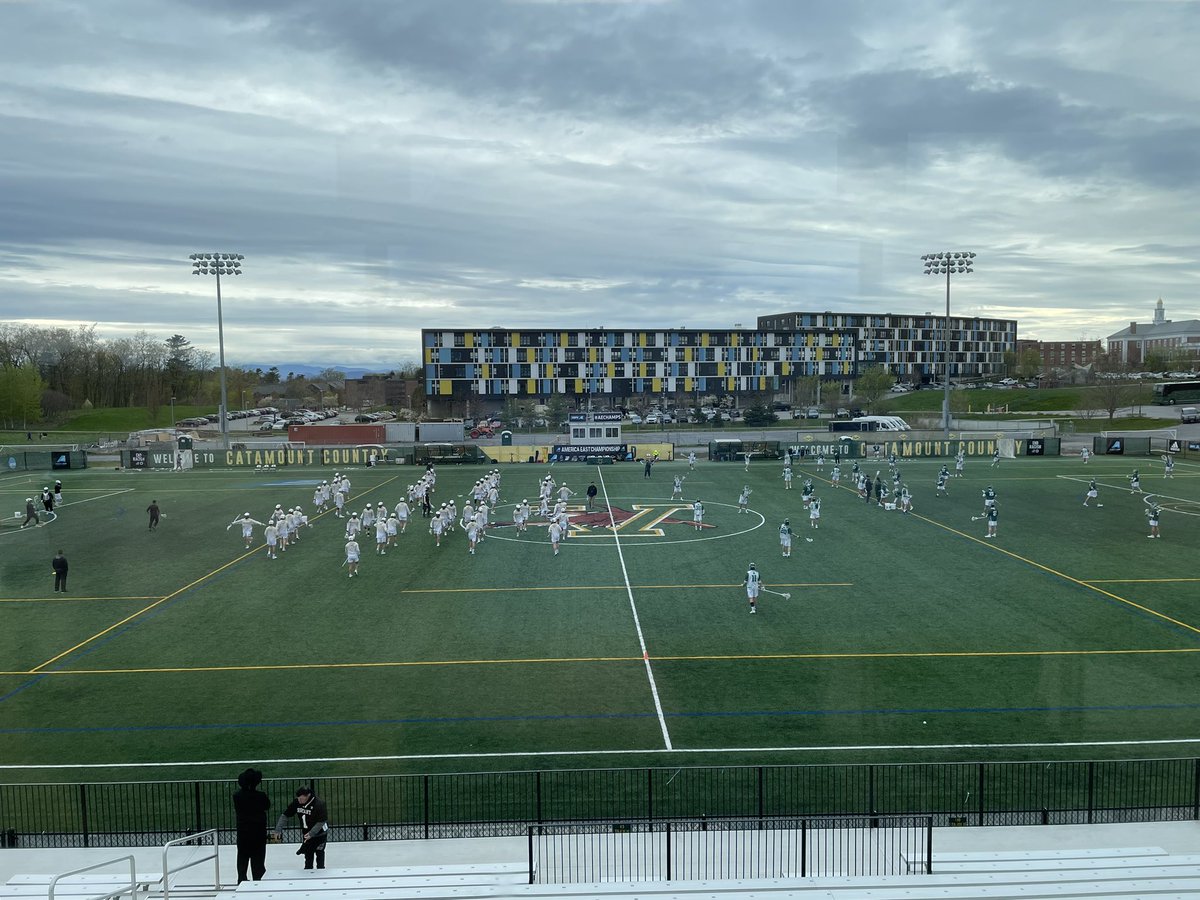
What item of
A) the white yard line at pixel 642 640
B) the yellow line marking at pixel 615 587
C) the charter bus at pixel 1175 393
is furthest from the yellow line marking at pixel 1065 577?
the charter bus at pixel 1175 393

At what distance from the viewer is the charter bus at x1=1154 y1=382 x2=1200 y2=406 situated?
80.2m

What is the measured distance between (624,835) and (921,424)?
2984 inches

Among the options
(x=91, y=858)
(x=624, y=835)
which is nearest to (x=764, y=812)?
(x=624, y=835)

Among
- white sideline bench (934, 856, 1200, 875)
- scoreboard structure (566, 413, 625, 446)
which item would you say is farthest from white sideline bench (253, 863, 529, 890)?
scoreboard structure (566, 413, 625, 446)

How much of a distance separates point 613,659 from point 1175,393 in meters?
90.6

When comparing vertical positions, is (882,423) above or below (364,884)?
above

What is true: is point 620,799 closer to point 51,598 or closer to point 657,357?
point 51,598

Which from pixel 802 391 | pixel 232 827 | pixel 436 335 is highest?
pixel 436 335

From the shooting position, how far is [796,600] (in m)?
23.4

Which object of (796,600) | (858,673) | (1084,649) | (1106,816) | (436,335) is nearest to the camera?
(1106,816)

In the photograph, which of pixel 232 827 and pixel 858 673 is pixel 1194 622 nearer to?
pixel 858 673

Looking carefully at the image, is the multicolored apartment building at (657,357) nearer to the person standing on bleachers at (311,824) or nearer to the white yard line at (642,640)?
the white yard line at (642,640)

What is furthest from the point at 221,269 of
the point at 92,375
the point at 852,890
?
the point at 852,890

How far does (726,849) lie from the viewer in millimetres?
10883
